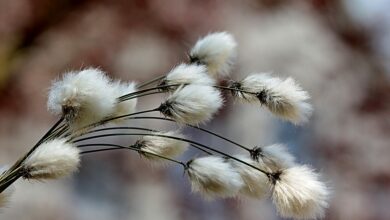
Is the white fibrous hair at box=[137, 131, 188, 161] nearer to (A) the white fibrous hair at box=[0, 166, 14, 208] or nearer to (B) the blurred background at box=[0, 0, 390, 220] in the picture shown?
(A) the white fibrous hair at box=[0, 166, 14, 208]

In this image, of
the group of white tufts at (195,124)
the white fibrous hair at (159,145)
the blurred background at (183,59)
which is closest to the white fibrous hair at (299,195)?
the group of white tufts at (195,124)

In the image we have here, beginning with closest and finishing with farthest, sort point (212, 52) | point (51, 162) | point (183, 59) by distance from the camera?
point (51, 162)
point (212, 52)
point (183, 59)

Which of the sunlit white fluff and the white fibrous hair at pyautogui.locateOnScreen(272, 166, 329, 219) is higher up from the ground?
the sunlit white fluff

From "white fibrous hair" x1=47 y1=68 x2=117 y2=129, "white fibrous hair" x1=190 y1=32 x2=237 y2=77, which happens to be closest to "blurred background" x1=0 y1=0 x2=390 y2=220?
"white fibrous hair" x1=190 y1=32 x2=237 y2=77

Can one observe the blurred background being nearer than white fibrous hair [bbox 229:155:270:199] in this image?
No

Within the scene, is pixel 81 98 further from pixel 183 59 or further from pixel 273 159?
pixel 183 59

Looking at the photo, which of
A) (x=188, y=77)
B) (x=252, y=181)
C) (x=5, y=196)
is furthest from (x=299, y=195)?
(x=5, y=196)

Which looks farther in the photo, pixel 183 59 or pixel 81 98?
pixel 183 59
